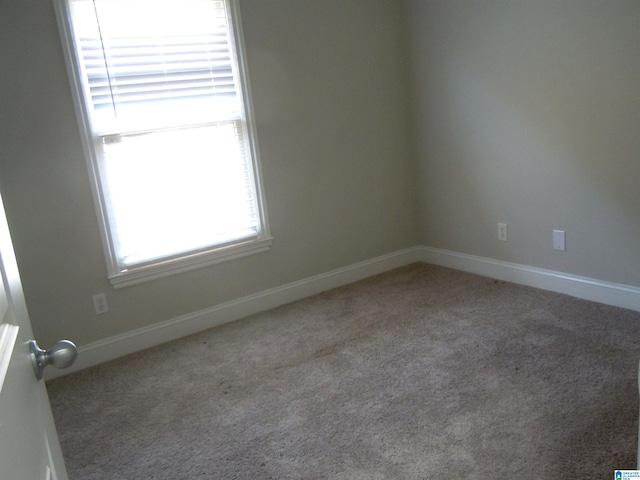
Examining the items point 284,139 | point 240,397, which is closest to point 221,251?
point 284,139

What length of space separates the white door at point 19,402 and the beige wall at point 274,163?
200cm

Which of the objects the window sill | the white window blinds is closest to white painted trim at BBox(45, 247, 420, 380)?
the window sill

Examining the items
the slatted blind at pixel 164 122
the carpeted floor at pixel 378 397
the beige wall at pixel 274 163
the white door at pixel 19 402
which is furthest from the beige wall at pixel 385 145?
the white door at pixel 19 402

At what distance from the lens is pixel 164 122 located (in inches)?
117

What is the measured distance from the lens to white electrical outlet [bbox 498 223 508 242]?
137 inches

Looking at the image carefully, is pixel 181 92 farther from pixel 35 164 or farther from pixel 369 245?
pixel 369 245

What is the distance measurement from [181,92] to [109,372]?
1633 mm

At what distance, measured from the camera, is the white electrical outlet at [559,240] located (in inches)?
124

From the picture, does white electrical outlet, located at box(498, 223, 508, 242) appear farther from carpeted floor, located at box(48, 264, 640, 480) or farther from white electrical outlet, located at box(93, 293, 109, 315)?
white electrical outlet, located at box(93, 293, 109, 315)

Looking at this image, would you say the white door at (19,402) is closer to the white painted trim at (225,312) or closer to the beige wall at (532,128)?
the white painted trim at (225,312)

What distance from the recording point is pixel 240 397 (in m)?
2.41

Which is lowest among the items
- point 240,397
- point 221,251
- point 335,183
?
point 240,397

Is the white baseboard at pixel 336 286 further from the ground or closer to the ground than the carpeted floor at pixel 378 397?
further from the ground

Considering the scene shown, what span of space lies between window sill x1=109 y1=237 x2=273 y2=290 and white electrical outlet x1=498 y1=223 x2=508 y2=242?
1558mm
